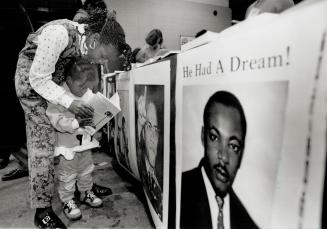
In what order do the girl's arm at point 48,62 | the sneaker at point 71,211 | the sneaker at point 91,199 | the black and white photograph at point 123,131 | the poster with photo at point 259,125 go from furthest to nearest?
the black and white photograph at point 123,131 < the sneaker at point 91,199 < the sneaker at point 71,211 < the girl's arm at point 48,62 < the poster with photo at point 259,125

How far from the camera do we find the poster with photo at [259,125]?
50 cm

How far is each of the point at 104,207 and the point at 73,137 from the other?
17.5 inches

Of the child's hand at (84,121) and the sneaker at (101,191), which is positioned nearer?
the child's hand at (84,121)

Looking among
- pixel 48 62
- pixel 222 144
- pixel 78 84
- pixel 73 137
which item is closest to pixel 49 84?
pixel 48 62

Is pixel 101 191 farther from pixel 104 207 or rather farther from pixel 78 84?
pixel 78 84

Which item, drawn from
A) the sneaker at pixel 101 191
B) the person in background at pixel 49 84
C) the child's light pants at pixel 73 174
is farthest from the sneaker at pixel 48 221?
the sneaker at pixel 101 191

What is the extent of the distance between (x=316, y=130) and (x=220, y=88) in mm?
300

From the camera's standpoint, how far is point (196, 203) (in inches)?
36.2

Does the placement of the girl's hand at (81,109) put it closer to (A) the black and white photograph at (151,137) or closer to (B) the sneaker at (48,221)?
(A) the black and white photograph at (151,137)

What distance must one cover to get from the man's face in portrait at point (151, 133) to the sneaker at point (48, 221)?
55 cm

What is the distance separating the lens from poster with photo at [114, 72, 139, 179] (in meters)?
1.74

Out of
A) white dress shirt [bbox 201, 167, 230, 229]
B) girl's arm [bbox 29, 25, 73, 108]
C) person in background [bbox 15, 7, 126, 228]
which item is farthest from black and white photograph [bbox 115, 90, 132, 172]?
white dress shirt [bbox 201, 167, 230, 229]

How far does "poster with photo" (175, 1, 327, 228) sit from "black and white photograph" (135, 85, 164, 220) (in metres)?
0.27

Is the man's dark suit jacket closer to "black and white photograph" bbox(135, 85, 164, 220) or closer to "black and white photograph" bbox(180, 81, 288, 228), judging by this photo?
"black and white photograph" bbox(180, 81, 288, 228)
